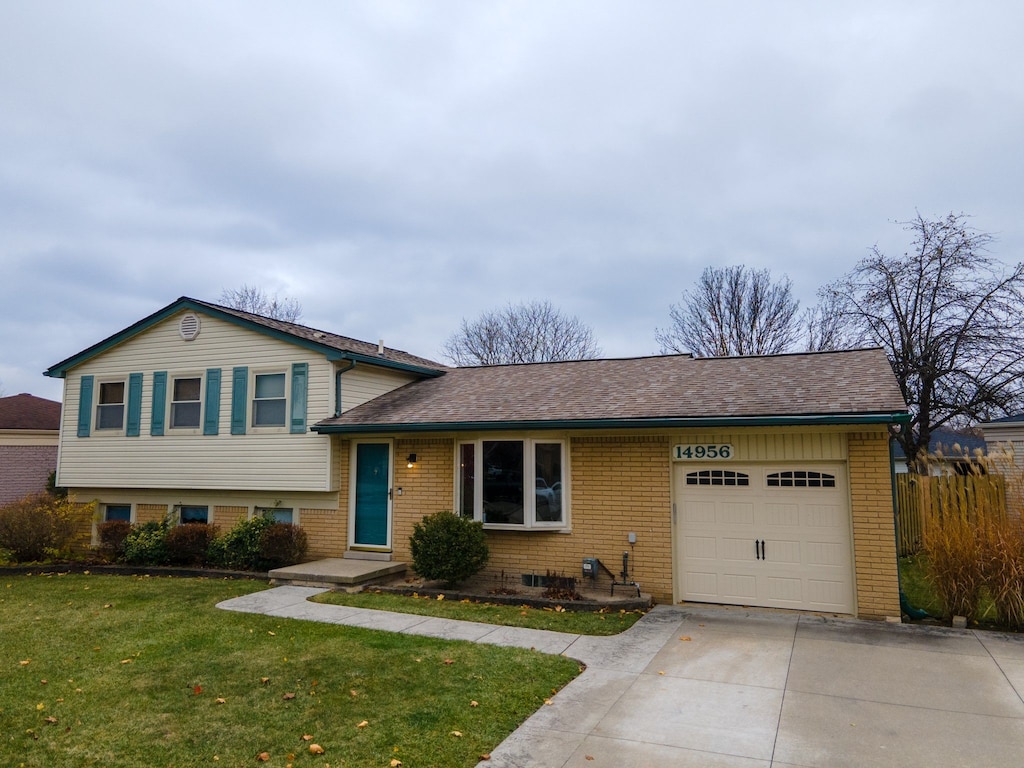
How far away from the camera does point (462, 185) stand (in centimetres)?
2253

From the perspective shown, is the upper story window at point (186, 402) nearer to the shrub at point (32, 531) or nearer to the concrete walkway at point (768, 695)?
the shrub at point (32, 531)

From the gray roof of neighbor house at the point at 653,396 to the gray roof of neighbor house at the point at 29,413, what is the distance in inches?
545

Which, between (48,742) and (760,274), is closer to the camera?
A: (48,742)

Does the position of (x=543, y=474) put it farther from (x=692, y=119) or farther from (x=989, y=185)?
(x=989, y=185)

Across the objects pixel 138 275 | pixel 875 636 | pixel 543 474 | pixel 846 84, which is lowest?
pixel 875 636

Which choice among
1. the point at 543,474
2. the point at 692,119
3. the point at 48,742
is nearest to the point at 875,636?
the point at 543,474

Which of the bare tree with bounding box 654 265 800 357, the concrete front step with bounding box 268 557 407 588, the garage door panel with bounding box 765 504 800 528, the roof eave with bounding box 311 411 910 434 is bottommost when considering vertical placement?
the concrete front step with bounding box 268 557 407 588

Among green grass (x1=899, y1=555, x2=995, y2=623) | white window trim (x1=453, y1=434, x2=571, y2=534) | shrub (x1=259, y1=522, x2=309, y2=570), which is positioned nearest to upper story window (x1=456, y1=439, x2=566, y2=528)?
white window trim (x1=453, y1=434, x2=571, y2=534)

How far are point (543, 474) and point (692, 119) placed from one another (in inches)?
389

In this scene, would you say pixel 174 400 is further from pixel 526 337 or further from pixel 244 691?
pixel 526 337

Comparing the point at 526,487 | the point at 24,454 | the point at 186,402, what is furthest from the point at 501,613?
the point at 24,454

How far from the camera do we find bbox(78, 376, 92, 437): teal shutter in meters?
14.3

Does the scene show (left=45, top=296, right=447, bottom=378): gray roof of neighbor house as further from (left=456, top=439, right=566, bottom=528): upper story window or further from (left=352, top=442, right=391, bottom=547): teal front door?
(left=456, top=439, right=566, bottom=528): upper story window

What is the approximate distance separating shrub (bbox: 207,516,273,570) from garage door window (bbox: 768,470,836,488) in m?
9.08
